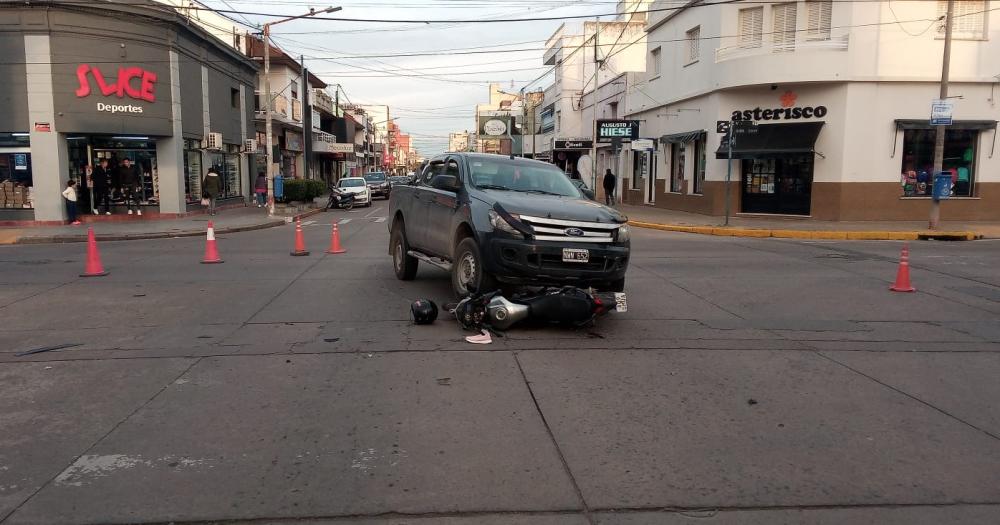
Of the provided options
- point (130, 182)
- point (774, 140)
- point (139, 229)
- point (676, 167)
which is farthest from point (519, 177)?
point (676, 167)

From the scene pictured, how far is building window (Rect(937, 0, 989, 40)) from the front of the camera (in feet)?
76.1

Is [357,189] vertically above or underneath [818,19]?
underneath

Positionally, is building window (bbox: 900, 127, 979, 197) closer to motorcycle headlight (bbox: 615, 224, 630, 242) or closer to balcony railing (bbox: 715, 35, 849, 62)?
balcony railing (bbox: 715, 35, 849, 62)

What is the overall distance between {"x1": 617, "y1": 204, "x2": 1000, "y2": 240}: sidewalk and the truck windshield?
12931 mm

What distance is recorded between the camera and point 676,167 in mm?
31609

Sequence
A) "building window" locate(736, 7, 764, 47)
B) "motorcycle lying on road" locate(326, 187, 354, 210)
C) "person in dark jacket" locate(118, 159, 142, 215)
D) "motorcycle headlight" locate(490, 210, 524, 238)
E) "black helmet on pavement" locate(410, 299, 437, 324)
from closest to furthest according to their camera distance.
Answer: 1. "motorcycle headlight" locate(490, 210, 524, 238)
2. "black helmet on pavement" locate(410, 299, 437, 324)
3. "person in dark jacket" locate(118, 159, 142, 215)
4. "building window" locate(736, 7, 764, 47)
5. "motorcycle lying on road" locate(326, 187, 354, 210)

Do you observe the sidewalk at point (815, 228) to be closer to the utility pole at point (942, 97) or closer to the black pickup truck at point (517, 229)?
the utility pole at point (942, 97)

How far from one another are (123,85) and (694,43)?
20.5m

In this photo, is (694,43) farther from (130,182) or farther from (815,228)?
(130,182)

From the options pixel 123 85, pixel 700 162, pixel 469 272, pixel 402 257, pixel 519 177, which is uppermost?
pixel 123 85

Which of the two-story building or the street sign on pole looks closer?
the street sign on pole

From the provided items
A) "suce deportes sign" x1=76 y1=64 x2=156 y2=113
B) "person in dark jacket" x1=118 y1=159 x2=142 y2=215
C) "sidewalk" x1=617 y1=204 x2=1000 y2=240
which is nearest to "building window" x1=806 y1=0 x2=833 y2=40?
"sidewalk" x1=617 y1=204 x2=1000 y2=240

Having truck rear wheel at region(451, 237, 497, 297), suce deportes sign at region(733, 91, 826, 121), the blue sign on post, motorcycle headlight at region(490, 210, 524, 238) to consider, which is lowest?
truck rear wheel at region(451, 237, 497, 297)

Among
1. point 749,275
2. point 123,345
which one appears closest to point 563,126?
point 749,275
